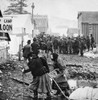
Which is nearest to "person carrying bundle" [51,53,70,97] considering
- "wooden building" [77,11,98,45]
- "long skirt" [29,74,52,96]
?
"long skirt" [29,74,52,96]

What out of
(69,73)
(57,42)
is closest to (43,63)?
(69,73)

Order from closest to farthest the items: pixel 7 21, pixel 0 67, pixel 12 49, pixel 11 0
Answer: pixel 7 21 < pixel 0 67 < pixel 12 49 < pixel 11 0

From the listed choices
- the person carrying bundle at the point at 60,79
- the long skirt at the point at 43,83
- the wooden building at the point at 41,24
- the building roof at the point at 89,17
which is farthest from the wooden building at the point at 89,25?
the long skirt at the point at 43,83

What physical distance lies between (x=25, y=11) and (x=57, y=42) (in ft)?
174

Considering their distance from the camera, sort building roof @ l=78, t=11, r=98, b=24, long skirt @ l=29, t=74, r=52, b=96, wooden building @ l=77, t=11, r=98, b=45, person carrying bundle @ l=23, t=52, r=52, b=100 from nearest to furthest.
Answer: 1. person carrying bundle @ l=23, t=52, r=52, b=100
2. long skirt @ l=29, t=74, r=52, b=96
3. wooden building @ l=77, t=11, r=98, b=45
4. building roof @ l=78, t=11, r=98, b=24

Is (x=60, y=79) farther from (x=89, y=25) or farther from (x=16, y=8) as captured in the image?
(x=16, y=8)

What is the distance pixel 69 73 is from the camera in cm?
1429

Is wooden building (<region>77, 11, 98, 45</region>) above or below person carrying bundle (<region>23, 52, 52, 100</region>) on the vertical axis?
above

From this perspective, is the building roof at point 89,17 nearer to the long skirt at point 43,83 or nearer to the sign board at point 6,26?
the sign board at point 6,26

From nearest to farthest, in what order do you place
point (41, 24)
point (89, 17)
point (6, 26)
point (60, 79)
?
point (60, 79) → point (6, 26) → point (89, 17) → point (41, 24)

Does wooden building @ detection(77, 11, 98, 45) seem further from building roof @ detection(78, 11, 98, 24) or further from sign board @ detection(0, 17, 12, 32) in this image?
sign board @ detection(0, 17, 12, 32)

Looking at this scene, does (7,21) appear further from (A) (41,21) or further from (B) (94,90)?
(A) (41,21)

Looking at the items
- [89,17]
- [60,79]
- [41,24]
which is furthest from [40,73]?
[41,24]

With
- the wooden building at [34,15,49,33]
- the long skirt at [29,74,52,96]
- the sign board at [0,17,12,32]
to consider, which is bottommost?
the long skirt at [29,74,52,96]
